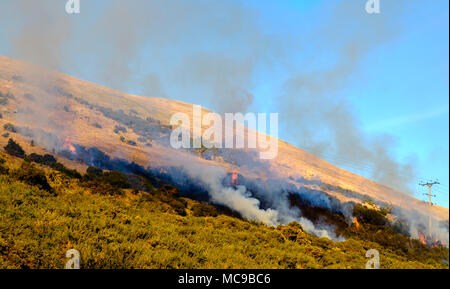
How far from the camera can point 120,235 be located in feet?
40.7

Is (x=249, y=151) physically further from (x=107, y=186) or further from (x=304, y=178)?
(x=107, y=186)

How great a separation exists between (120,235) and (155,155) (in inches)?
1112

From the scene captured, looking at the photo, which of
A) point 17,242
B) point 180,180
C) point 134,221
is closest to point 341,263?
point 134,221

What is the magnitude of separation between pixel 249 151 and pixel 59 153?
3817cm

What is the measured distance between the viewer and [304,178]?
2169 inches

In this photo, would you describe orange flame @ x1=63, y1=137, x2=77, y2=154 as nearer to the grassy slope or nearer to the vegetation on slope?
the vegetation on slope

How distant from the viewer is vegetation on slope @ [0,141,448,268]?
993 centimetres

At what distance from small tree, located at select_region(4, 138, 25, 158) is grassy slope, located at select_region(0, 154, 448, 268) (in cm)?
815
